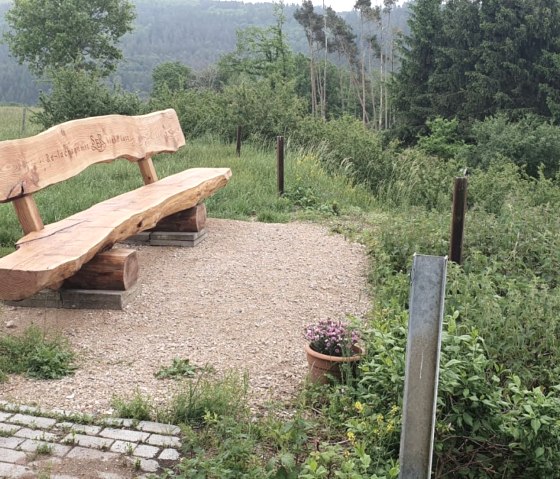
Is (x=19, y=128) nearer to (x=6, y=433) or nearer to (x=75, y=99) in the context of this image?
(x=75, y=99)

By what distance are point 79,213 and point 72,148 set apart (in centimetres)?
53

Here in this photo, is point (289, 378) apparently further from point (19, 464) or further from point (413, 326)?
point (413, 326)

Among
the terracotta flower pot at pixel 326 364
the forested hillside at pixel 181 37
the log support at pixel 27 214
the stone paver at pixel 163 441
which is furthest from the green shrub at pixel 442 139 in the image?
the forested hillside at pixel 181 37

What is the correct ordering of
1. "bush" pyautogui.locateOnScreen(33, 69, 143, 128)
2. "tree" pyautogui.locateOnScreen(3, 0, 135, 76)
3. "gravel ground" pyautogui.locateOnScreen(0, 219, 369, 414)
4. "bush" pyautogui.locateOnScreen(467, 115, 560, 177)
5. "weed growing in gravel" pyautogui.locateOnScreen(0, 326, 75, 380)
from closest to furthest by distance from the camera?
"gravel ground" pyautogui.locateOnScreen(0, 219, 369, 414), "weed growing in gravel" pyautogui.locateOnScreen(0, 326, 75, 380), "bush" pyautogui.locateOnScreen(33, 69, 143, 128), "bush" pyautogui.locateOnScreen(467, 115, 560, 177), "tree" pyautogui.locateOnScreen(3, 0, 135, 76)

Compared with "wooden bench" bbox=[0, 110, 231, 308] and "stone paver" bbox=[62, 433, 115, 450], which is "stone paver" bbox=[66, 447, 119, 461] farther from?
"wooden bench" bbox=[0, 110, 231, 308]

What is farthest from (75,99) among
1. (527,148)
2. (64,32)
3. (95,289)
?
(64,32)

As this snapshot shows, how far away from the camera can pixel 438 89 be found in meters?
37.8

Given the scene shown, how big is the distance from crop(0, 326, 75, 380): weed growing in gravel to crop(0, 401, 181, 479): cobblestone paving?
517 mm

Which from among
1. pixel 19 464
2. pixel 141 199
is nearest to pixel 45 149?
pixel 141 199

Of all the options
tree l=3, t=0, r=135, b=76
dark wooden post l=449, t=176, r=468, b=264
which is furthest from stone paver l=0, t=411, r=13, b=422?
tree l=3, t=0, r=135, b=76

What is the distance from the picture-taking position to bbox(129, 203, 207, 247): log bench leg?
7.16m

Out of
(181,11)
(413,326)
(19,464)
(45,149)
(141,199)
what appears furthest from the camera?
(181,11)

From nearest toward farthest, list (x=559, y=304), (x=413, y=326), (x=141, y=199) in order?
(x=413, y=326) → (x=559, y=304) → (x=141, y=199)

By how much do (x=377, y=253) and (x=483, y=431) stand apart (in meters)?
3.53
